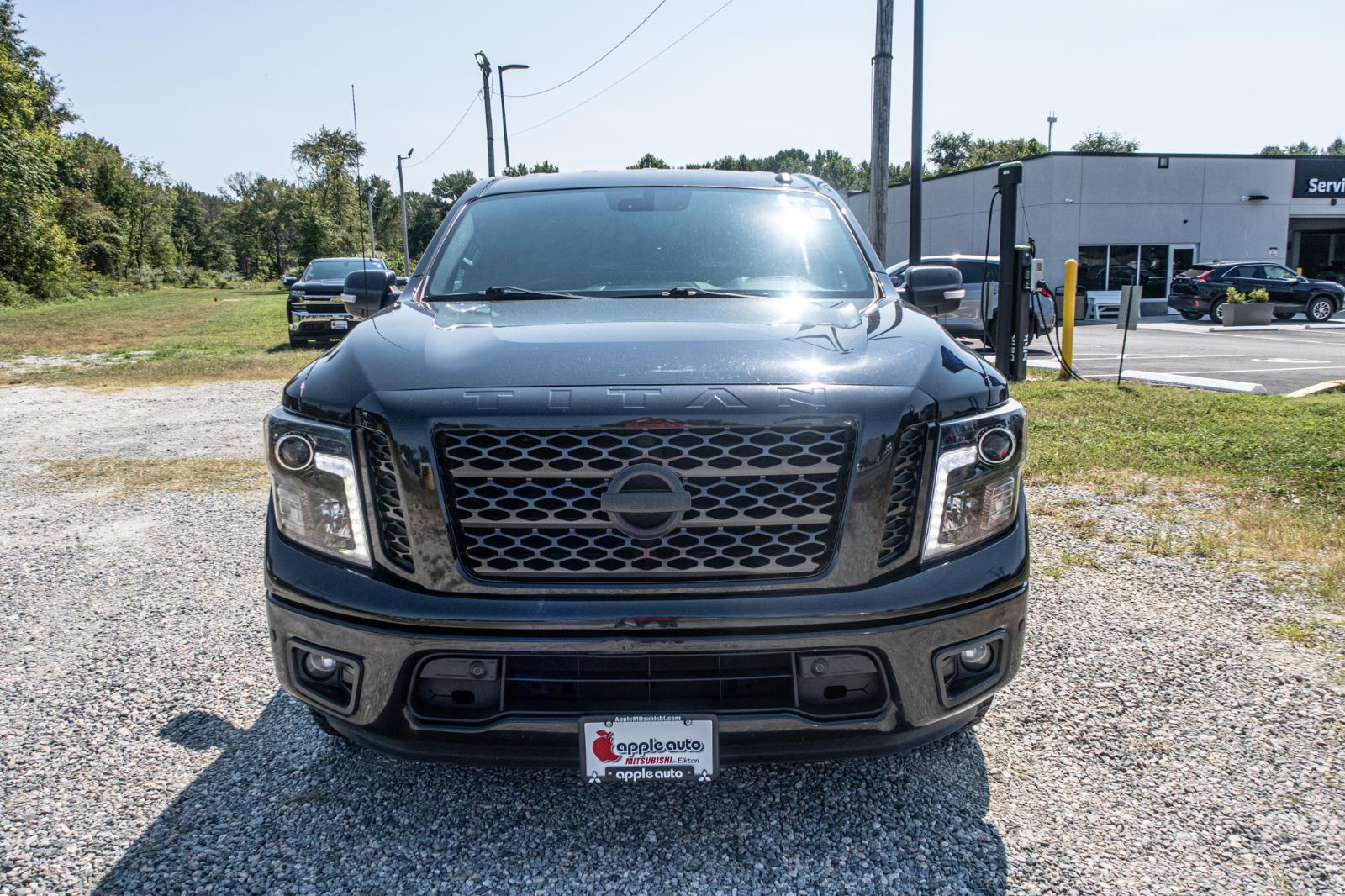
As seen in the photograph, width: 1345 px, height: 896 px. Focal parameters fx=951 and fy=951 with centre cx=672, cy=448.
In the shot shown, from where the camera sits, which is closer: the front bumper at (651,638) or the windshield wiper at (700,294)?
the front bumper at (651,638)

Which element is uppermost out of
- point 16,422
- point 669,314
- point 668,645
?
point 669,314

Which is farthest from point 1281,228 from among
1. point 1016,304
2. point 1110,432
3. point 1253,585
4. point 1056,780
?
point 1056,780

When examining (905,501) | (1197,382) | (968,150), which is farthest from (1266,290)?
(968,150)

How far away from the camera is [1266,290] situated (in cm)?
2586

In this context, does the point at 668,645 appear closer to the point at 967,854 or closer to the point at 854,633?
the point at 854,633

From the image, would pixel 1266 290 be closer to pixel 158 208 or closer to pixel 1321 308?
pixel 1321 308

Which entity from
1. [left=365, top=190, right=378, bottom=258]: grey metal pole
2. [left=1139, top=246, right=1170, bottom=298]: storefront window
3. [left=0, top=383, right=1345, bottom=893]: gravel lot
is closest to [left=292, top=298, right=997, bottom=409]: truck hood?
[left=0, top=383, right=1345, bottom=893]: gravel lot

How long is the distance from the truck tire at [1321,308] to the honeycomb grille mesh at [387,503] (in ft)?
97.5

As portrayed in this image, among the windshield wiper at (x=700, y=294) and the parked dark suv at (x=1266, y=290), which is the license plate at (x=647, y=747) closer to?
the windshield wiper at (x=700, y=294)

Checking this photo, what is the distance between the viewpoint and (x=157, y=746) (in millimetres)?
3057

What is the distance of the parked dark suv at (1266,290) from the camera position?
2562 cm

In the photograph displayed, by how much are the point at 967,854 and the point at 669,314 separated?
1.66m

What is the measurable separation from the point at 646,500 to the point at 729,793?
109 centimetres

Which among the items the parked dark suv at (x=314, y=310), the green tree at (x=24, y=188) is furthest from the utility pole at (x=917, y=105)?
the green tree at (x=24, y=188)
